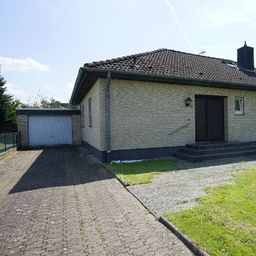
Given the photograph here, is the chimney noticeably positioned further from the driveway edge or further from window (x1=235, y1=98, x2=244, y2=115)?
the driveway edge

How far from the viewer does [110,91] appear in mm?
9594

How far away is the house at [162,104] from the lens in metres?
9.60

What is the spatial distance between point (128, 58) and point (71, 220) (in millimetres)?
8323

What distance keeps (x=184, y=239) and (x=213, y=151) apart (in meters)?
7.38

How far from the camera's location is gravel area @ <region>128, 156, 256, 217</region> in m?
4.86

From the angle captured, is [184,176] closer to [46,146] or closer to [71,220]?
[71,220]

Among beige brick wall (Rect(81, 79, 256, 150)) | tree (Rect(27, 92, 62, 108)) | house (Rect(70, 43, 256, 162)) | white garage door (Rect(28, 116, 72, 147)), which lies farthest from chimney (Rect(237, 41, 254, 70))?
tree (Rect(27, 92, 62, 108))

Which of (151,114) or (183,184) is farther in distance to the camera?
(151,114)

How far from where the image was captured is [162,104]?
34.4 feet

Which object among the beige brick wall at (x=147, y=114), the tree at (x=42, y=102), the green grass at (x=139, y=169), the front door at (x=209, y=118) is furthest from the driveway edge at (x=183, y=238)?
the tree at (x=42, y=102)

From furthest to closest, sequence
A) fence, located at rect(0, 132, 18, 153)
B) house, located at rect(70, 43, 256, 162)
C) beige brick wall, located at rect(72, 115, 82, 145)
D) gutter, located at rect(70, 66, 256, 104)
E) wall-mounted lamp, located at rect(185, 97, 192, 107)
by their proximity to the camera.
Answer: beige brick wall, located at rect(72, 115, 82, 145) < fence, located at rect(0, 132, 18, 153) < wall-mounted lamp, located at rect(185, 97, 192, 107) < house, located at rect(70, 43, 256, 162) < gutter, located at rect(70, 66, 256, 104)

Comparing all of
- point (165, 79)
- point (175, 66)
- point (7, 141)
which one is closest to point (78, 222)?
point (165, 79)

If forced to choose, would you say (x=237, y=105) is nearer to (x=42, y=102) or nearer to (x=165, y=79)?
(x=165, y=79)

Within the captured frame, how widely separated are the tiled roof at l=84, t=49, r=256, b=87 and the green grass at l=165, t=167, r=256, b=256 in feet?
19.9
